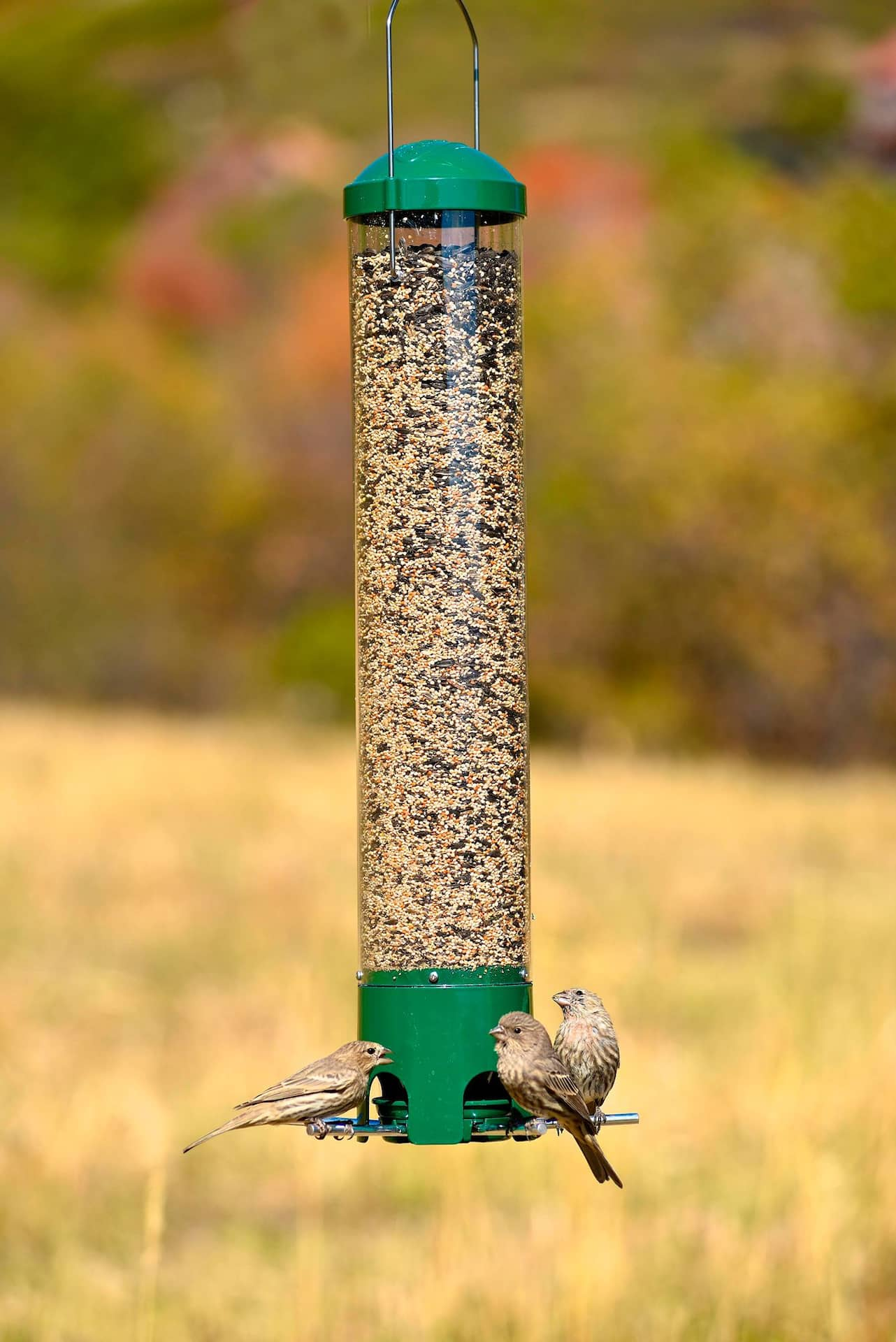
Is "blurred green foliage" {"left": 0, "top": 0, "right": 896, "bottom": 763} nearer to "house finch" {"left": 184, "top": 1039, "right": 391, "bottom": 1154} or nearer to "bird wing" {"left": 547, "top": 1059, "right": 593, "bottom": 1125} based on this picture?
"house finch" {"left": 184, "top": 1039, "right": 391, "bottom": 1154}

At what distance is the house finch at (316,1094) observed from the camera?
137 inches

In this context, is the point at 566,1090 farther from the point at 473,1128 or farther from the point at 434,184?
the point at 434,184

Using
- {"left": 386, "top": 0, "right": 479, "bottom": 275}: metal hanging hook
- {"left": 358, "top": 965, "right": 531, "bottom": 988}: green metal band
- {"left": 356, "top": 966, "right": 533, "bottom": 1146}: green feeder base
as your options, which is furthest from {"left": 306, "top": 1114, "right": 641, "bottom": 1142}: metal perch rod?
{"left": 386, "top": 0, "right": 479, "bottom": 275}: metal hanging hook

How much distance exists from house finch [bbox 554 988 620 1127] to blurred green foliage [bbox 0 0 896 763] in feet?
19.0

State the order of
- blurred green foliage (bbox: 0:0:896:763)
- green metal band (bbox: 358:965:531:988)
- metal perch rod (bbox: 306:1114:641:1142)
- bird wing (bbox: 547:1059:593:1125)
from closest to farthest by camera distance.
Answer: bird wing (bbox: 547:1059:593:1125), metal perch rod (bbox: 306:1114:641:1142), green metal band (bbox: 358:965:531:988), blurred green foliage (bbox: 0:0:896:763)

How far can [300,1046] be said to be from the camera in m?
9.83

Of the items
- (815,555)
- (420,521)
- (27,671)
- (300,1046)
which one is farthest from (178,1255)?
(27,671)

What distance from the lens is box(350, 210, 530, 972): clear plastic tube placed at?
13.1 feet

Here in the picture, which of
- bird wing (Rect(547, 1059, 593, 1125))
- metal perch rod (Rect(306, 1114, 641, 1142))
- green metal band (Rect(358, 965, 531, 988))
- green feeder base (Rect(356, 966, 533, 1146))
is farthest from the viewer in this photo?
green metal band (Rect(358, 965, 531, 988))

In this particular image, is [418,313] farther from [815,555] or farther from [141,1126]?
[815,555]

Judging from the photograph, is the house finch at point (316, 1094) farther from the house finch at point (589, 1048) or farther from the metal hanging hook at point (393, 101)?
the metal hanging hook at point (393, 101)

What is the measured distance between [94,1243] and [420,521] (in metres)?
4.38

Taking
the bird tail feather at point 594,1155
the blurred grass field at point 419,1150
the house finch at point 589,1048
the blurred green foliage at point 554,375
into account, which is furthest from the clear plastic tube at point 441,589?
the blurred green foliage at point 554,375

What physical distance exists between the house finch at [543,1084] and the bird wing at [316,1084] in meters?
0.28
